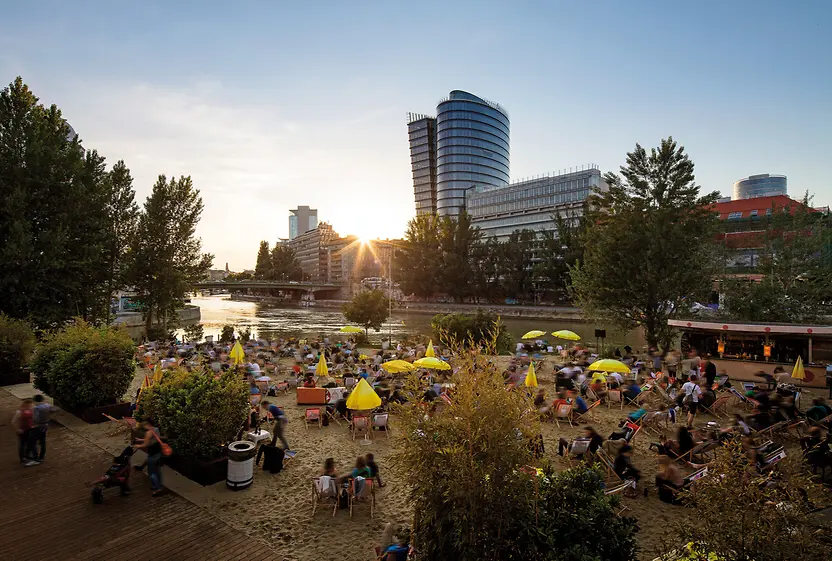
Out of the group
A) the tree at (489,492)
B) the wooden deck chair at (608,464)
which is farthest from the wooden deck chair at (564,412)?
the tree at (489,492)

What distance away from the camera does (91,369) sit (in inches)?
444

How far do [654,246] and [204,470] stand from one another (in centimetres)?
2229

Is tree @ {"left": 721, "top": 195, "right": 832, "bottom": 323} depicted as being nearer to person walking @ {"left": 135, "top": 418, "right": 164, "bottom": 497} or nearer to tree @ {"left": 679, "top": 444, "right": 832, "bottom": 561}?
tree @ {"left": 679, "top": 444, "right": 832, "bottom": 561}

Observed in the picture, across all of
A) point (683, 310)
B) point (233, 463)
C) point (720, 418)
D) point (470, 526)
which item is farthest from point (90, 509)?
point (683, 310)

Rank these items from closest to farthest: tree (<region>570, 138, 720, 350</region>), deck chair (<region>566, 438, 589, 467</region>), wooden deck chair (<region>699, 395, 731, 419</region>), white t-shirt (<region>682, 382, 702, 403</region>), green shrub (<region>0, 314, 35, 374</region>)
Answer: deck chair (<region>566, 438, 589, 467</region>), white t-shirt (<region>682, 382, 702, 403</region>), wooden deck chair (<region>699, 395, 731, 419</region>), green shrub (<region>0, 314, 35, 374</region>), tree (<region>570, 138, 720, 350</region>)

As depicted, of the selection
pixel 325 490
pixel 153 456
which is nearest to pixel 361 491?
pixel 325 490

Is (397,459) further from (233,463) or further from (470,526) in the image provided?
(233,463)

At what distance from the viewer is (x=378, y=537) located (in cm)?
657

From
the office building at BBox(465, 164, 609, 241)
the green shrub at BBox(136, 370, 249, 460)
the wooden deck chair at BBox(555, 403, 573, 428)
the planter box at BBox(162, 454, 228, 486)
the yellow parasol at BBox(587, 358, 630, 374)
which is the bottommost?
the wooden deck chair at BBox(555, 403, 573, 428)

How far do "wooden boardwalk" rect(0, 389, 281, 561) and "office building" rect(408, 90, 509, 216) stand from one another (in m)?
125

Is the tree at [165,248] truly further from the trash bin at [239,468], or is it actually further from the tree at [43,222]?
the trash bin at [239,468]

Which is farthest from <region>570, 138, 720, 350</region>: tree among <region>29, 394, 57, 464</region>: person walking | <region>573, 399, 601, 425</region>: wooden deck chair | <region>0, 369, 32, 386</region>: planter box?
<region>0, 369, 32, 386</region>: planter box

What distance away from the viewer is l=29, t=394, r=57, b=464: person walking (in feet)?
28.7

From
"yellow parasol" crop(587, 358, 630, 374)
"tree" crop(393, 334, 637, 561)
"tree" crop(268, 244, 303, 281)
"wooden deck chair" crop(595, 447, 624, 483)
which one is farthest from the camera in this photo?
"tree" crop(268, 244, 303, 281)
